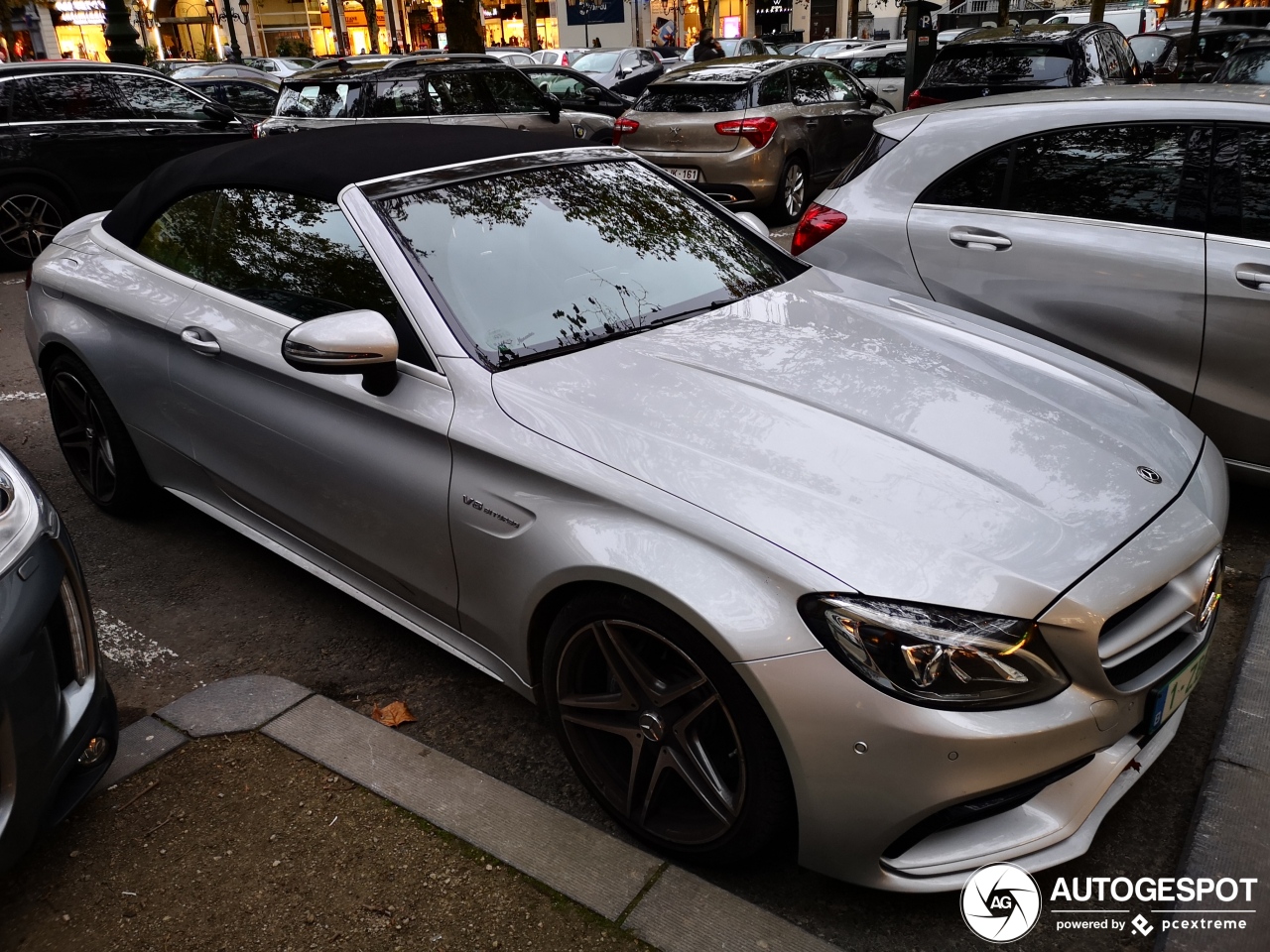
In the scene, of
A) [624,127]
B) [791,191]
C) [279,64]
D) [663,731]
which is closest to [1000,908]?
[663,731]

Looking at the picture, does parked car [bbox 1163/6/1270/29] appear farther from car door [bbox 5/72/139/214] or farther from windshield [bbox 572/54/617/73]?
car door [bbox 5/72/139/214]

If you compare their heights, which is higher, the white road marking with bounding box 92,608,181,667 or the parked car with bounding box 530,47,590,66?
the parked car with bounding box 530,47,590,66

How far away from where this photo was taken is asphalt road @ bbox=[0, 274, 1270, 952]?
2.37 meters

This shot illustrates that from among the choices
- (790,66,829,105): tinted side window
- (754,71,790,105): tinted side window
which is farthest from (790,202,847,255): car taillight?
(790,66,829,105): tinted side window

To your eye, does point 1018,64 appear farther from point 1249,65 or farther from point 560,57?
point 560,57

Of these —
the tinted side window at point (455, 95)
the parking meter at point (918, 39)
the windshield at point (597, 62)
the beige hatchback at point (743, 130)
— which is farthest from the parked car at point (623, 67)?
the beige hatchback at point (743, 130)

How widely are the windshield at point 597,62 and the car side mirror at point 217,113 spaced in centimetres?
1292

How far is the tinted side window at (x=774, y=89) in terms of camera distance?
10.0 m

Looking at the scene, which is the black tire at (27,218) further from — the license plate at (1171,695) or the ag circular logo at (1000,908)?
the license plate at (1171,695)

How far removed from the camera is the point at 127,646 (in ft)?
11.5

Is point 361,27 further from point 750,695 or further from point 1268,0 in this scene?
point 750,695

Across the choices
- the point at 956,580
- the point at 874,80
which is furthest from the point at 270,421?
the point at 874,80

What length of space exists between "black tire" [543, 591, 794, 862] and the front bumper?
0.27ft

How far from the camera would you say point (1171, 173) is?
387cm
